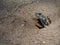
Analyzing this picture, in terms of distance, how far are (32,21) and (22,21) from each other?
164 millimetres

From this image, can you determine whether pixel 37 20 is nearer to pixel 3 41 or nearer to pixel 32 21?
pixel 32 21

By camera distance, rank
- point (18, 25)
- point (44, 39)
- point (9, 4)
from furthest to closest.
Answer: point (9, 4) < point (18, 25) < point (44, 39)

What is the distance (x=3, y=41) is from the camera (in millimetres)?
2221

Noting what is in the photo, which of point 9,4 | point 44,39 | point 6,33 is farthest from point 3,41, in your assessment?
point 9,4

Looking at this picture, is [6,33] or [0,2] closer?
[6,33]

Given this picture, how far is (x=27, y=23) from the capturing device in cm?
250

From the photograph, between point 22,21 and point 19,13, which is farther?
point 19,13

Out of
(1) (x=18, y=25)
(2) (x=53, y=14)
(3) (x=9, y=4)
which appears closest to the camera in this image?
(1) (x=18, y=25)

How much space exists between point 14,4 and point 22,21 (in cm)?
57

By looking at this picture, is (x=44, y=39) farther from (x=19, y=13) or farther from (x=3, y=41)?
(x=19, y=13)

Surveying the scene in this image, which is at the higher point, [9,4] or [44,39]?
[9,4]

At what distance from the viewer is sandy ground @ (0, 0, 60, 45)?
2.21 metres

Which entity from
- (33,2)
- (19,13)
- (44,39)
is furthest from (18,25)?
(33,2)

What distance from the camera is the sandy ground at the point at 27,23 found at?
221 centimetres
